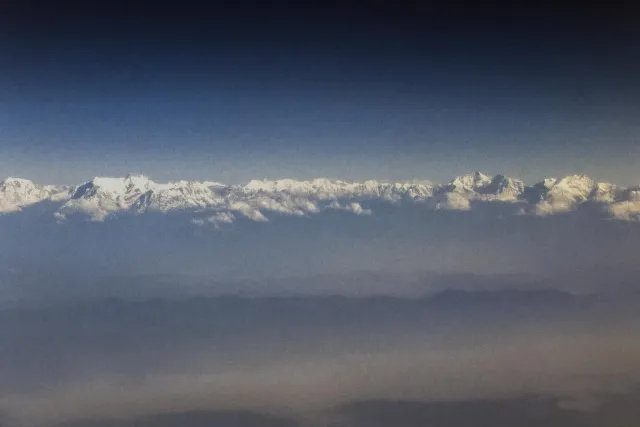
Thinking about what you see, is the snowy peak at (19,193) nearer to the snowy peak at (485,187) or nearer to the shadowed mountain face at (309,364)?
the shadowed mountain face at (309,364)

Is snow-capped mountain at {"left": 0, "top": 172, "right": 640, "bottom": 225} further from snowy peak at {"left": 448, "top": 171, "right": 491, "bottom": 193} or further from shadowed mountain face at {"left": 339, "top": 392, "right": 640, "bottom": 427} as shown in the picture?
shadowed mountain face at {"left": 339, "top": 392, "right": 640, "bottom": 427}

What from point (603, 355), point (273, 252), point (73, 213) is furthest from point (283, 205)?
point (603, 355)

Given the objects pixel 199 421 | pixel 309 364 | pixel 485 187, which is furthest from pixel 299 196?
pixel 199 421

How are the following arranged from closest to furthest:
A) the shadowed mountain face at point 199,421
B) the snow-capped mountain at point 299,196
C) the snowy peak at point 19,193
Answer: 1. the shadowed mountain face at point 199,421
2. the snowy peak at point 19,193
3. the snow-capped mountain at point 299,196

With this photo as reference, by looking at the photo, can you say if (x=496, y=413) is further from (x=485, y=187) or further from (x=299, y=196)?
(x=299, y=196)

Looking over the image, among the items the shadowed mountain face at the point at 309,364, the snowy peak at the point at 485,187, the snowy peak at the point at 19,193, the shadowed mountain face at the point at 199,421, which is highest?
the snowy peak at the point at 485,187

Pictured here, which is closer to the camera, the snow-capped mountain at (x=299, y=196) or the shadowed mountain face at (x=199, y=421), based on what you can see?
the shadowed mountain face at (x=199, y=421)

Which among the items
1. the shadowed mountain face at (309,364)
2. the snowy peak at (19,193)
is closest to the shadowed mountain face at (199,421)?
the shadowed mountain face at (309,364)

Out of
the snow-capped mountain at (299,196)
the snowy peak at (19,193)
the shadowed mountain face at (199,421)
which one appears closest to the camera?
the shadowed mountain face at (199,421)

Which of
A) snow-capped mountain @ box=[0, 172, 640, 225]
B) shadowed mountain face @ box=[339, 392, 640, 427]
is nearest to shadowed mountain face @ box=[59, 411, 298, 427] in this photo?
shadowed mountain face @ box=[339, 392, 640, 427]
